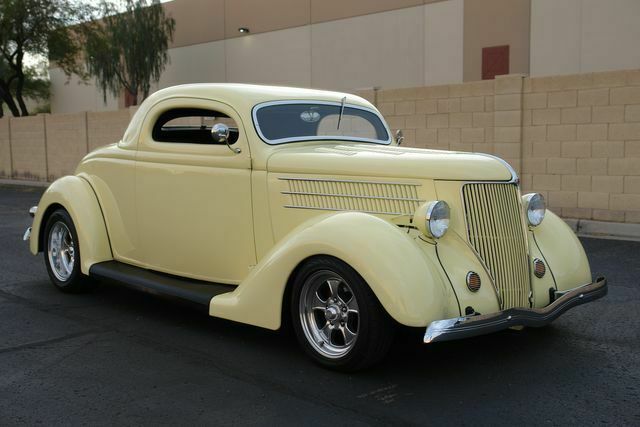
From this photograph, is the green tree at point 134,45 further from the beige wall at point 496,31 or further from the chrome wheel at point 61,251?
the chrome wheel at point 61,251

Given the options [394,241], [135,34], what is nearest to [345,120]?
[394,241]

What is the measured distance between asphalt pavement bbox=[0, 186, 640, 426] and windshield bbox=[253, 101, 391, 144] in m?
1.46

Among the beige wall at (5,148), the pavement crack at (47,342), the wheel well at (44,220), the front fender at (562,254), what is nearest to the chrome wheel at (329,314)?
the front fender at (562,254)

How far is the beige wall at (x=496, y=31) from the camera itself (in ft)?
75.1

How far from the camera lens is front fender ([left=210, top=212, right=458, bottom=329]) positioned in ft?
12.0

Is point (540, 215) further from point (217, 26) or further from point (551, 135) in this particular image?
point (217, 26)

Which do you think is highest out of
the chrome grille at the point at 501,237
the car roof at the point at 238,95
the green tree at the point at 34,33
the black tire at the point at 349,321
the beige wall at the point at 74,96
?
the green tree at the point at 34,33

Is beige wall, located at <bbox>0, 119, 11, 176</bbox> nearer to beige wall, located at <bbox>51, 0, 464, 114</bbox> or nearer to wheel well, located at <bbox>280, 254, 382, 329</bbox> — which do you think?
beige wall, located at <bbox>51, 0, 464, 114</bbox>

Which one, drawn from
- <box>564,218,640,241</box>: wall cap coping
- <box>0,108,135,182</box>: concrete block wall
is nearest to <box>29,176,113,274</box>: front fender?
<box>564,218,640,241</box>: wall cap coping

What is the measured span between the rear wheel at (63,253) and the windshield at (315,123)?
7.00 feet

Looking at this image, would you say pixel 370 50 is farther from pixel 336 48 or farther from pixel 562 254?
pixel 562 254

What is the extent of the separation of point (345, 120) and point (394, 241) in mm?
1955

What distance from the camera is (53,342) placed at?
4727 mm

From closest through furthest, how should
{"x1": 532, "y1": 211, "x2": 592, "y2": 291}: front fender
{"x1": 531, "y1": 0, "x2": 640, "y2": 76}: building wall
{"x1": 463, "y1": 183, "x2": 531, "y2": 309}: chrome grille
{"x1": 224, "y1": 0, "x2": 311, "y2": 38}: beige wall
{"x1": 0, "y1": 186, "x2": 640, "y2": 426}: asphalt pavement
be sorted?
1. {"x1": 0, "y1": 186, "x2": 640, "y2": 426}: asphalt pavement
2. {"x1": 463, "y1": 183, "x2": 531, "y2": 309}: chrome grille
3. {"x1": 532, "y1": 211, "x2": 592, "y2": 291}: front fender
4. {"x1": 531, "y1": 0, "x2": 640, "y2": 76}: building wall
5. {"x1": 224, "y1": 0, "x2": 311, "y2": 38}: beige wall
